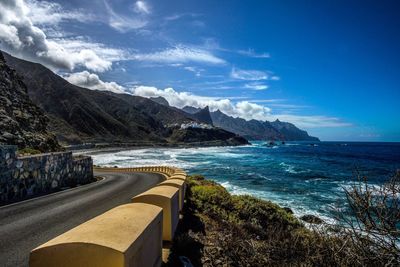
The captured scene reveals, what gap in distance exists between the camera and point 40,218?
9.08 m

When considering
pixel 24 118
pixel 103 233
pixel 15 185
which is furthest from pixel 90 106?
pixel 103 233

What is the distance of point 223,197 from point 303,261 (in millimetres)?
8046

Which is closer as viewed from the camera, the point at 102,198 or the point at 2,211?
the point at 2,211

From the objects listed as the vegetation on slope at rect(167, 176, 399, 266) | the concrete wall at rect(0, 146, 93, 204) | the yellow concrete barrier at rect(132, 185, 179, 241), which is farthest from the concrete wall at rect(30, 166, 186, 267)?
the concrete wall at rect(0, 146, 93, 204)

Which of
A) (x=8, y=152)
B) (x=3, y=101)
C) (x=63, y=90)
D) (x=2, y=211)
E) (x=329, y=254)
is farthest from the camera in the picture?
(x=63, y=90)

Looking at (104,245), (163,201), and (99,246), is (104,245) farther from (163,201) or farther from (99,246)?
(163,201)

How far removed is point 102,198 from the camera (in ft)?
43.2

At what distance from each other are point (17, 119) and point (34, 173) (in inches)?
448

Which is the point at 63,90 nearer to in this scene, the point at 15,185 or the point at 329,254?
the point at 15,185

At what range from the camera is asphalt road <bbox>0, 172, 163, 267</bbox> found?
247 inches

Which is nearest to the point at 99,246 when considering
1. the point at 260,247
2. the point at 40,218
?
the point at 260,247

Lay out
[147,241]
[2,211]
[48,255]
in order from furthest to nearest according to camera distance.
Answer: [2,211] < [147,241] < [48,255]

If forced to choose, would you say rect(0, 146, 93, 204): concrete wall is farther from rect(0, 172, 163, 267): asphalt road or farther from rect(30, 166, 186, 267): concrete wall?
rect(30, 166, 186, 267): concrete wall

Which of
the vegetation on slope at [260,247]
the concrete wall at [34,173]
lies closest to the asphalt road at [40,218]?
the concrete wall at [34,173]
